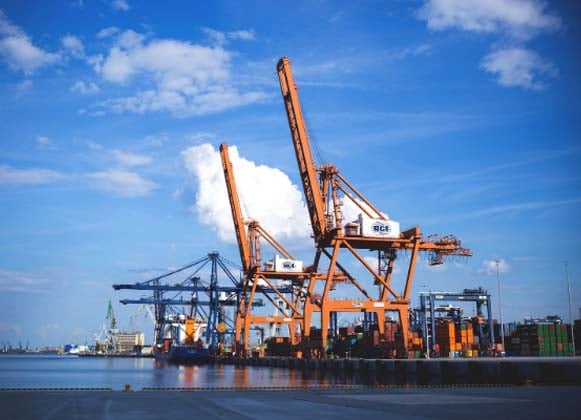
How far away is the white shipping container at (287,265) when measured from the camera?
74.9 metres

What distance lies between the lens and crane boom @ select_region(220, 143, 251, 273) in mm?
79688

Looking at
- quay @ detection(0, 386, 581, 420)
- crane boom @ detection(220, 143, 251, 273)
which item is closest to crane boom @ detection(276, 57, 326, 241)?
crane boom @ detection(220, 143, 251, 273)

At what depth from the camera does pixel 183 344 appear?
116562 millimetres

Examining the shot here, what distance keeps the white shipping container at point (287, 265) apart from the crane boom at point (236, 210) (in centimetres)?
512

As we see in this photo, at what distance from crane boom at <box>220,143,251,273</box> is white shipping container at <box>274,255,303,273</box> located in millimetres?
5117

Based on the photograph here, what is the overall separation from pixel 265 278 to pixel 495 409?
209 feet

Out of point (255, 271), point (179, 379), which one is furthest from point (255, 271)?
point (179, 379)

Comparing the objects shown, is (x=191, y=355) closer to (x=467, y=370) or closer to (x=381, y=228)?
(x=381, y=228)

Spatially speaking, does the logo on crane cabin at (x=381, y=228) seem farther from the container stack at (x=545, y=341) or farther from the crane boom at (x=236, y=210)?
the crane boom at (x=236, y=210)

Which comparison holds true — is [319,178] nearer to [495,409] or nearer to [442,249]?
[442,249]

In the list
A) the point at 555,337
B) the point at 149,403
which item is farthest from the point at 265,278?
the point at 149,403

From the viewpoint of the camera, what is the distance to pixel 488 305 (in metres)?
66.9

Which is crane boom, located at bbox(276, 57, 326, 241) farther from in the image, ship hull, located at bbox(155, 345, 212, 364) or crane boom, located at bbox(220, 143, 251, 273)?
ship hull, located at bbox(155, 345, 212, 364)

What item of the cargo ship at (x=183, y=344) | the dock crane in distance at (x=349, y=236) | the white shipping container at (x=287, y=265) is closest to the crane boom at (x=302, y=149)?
the dock crane in distance at (x=349, y=236)
